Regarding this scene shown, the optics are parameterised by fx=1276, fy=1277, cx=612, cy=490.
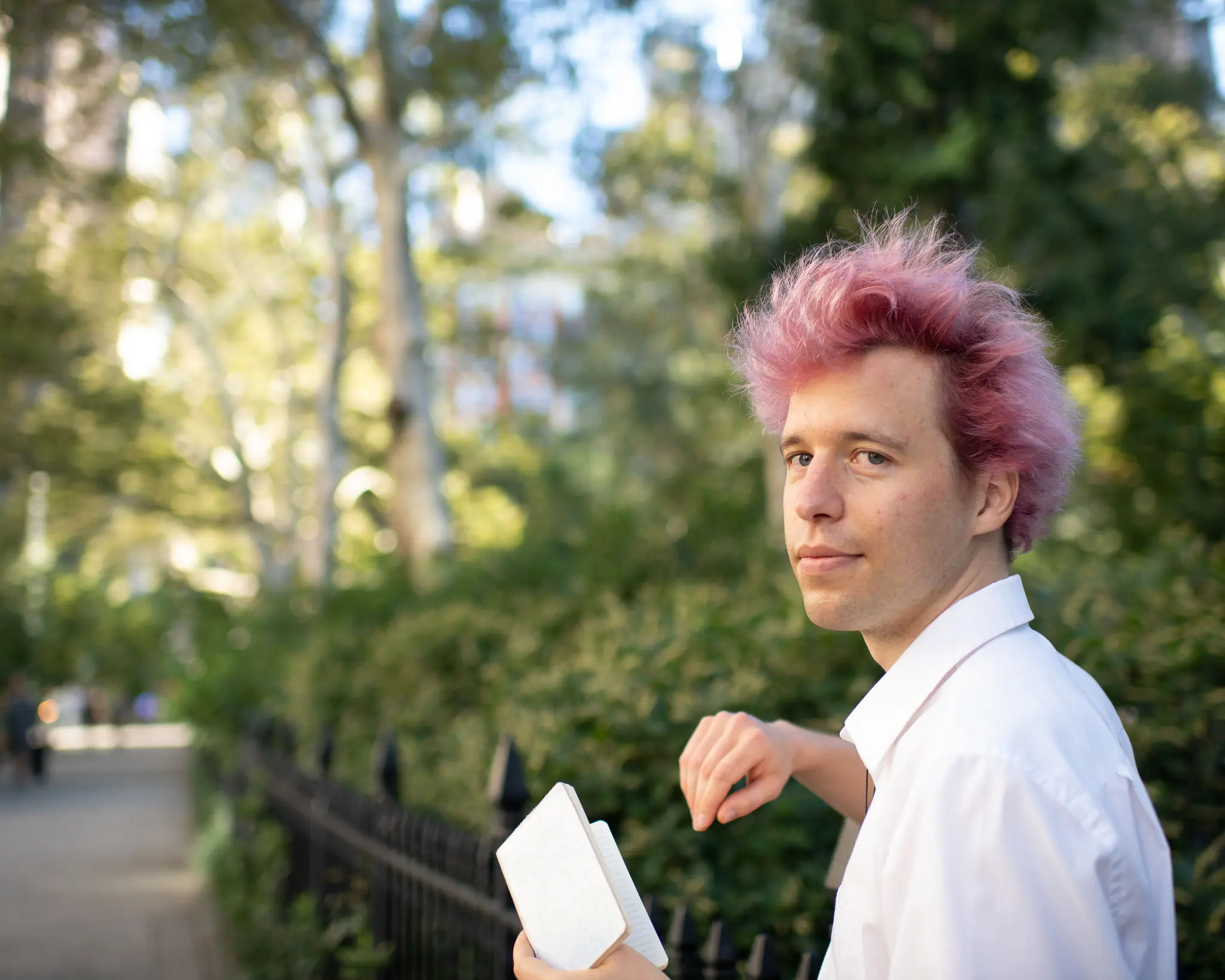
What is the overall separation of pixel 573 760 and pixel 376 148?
38.3ft

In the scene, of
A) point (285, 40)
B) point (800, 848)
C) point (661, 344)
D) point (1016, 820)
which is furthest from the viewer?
point (661, 344)

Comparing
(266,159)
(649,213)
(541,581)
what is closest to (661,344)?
(649,213)

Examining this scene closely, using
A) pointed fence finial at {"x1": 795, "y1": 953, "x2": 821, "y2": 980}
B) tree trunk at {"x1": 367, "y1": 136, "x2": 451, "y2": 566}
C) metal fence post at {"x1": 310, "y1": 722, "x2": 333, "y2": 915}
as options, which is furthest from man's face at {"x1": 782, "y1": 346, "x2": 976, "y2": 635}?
tree trunk at {"x1": 367, "y1": 136, "x2": 451, "y2": 566}

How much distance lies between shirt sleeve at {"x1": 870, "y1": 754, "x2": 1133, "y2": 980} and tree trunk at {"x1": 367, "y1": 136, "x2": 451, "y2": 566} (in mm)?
11658

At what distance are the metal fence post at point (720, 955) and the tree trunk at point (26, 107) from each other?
13.5 m

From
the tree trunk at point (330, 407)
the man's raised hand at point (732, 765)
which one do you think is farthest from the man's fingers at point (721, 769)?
the tree trunk at point (330, 407)

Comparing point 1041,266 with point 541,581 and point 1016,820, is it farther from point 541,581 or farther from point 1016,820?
point 1016,820

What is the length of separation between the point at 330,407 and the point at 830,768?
774 inches

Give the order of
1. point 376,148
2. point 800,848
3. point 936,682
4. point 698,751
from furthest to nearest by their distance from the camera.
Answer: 1. point 376,148
2. point 800,848
3. point 698,751
4. point 936,682

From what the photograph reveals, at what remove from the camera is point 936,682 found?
4.33ft

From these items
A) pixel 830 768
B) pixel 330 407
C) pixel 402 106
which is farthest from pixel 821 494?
pixel 330 407

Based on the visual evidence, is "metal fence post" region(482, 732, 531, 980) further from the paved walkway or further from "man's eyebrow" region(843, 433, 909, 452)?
the paved walkway

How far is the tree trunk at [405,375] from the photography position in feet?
43.7

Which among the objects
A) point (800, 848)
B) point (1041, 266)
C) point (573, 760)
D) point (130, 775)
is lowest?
point (130, 775)
